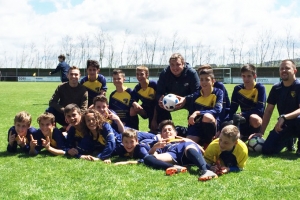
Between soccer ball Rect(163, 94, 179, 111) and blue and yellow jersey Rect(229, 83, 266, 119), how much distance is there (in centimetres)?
116

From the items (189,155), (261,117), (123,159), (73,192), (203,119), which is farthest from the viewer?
(261,117)

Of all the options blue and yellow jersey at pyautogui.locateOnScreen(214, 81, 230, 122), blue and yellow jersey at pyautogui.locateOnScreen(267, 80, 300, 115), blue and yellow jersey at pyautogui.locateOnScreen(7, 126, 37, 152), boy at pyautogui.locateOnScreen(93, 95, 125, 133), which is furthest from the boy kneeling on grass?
blue and yellow jersey at pyautogui.locateOnScreen(267, 80, 300, 115)

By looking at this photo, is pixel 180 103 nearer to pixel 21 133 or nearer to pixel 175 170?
pixel 175 170

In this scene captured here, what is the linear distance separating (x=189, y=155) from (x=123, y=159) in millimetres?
1369

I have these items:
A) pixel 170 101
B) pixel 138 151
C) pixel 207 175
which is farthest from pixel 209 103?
pixel 207 175

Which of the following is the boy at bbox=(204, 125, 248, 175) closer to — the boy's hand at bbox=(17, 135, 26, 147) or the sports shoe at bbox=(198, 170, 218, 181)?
the sports shoe at bbox=(198, 170, 218, 181)

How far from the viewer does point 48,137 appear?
6.64m

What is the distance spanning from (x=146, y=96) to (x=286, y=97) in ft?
9.81

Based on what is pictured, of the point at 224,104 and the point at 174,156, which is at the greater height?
the point at 224,104

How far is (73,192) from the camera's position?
4.39 meters

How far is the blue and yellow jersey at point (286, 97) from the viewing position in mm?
6758

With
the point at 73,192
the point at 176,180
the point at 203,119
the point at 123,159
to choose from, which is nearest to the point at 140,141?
the point at 123,159

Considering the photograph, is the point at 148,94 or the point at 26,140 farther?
the point at 148,94

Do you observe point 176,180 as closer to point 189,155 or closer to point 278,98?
point 189,155
